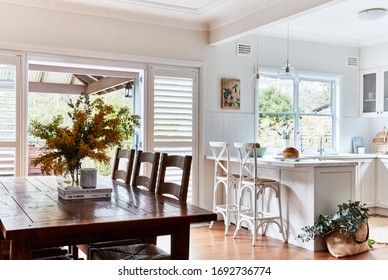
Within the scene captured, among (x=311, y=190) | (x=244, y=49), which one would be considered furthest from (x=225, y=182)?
(x=244, y=49)

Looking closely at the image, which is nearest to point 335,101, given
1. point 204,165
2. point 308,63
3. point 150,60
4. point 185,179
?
point 308,63

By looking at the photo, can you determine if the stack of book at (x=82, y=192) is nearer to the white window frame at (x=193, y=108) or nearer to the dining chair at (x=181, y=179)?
the dining chair at (x=181, y=179)

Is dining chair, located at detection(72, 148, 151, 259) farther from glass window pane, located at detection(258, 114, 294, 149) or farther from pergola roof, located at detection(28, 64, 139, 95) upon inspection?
pergola roof, located at detection(28, 64, 139, 95)

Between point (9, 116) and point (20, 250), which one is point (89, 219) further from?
point (9, 116)

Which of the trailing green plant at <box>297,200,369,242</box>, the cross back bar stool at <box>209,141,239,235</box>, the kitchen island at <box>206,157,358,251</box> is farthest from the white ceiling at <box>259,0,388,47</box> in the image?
the trailing green plant at <box>297,200,369,242</box>

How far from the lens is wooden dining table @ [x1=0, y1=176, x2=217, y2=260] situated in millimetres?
1632

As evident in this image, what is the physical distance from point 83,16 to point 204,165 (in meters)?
2.23

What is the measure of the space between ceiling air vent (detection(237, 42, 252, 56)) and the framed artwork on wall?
0.36 metres

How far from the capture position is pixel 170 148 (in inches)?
197

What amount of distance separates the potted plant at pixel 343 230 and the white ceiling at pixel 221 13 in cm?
186

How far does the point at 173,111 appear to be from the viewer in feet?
16.5

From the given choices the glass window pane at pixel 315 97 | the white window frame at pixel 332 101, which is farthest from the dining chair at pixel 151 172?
the glass window pane at pixel 315 97

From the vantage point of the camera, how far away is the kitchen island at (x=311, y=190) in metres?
3.84
